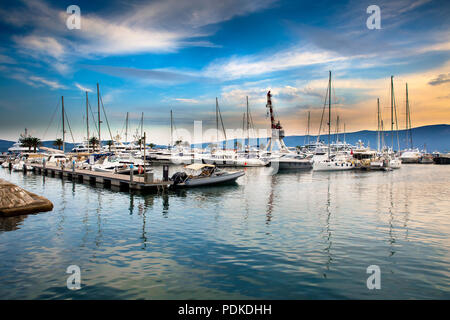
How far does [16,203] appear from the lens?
19.3m

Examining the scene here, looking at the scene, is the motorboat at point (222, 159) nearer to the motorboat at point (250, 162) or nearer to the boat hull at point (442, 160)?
the motorboat at point (250, 162)

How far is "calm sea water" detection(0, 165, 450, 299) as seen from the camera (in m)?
9.22

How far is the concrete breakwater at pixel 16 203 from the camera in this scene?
1880 cm

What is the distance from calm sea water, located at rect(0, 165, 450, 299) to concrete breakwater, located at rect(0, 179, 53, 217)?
45.2 inches

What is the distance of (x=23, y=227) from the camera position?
1641cm

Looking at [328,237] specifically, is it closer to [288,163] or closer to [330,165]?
[330,165]

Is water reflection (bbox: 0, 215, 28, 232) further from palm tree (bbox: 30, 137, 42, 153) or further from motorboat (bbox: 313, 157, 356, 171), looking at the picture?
palm tree (bbox: 30, 137, 42, 153)

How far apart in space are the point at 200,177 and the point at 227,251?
886 inches

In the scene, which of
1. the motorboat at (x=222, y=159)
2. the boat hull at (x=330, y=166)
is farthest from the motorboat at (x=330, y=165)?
the motorboat at (x=222, y=159)

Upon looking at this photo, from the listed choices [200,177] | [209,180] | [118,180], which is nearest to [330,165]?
[209,180]

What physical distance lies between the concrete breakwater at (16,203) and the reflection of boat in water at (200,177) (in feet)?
48.3

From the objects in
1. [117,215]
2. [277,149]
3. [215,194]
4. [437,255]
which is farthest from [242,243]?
[277,149]
